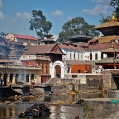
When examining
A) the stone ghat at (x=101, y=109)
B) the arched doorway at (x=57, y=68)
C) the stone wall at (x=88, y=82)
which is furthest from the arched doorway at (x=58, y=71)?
the stone ghat at (x=101, y=109)

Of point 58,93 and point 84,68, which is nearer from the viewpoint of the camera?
point 58,93

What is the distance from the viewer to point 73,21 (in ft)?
456

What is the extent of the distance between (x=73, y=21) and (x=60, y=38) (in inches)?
451

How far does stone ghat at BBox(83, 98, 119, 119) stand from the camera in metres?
24.0

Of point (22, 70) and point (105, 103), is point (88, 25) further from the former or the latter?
point (105, 103)

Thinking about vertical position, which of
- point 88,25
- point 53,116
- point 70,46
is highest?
point 88,25

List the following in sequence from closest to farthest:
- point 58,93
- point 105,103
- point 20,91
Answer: point 105,103 → point 20,91 → point 58,93

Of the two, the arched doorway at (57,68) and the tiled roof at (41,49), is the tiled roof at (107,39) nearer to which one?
the tiled roof at (41,49)

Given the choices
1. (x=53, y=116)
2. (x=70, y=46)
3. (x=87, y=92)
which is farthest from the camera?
(x=70, y=46)

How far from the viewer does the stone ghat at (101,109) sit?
24.0 metres

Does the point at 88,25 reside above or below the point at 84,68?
above

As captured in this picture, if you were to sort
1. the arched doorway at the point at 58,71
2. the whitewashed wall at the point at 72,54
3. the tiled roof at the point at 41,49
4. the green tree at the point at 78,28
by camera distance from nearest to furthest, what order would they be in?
the arched doorway at the point at 58,71
the tiled roof at the point at 41,49
the whitewashed wall at the point at 72,54
the green tree at the point at 78,28

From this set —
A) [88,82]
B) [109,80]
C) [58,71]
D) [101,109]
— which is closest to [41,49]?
[58,71]

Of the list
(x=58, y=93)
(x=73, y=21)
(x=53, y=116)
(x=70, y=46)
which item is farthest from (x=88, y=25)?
(x=53, y=116)
